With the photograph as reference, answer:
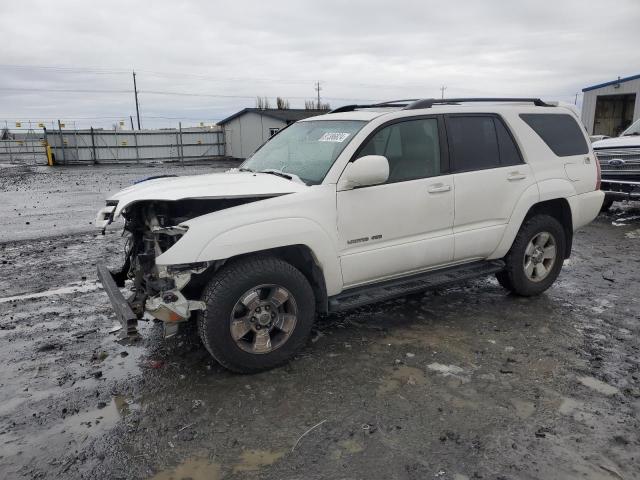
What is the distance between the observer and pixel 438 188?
177 inches

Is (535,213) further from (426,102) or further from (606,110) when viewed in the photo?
(606,110)

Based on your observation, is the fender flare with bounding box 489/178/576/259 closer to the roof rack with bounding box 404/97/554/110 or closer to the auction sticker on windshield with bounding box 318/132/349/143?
the roof rack with bounding box 404/97/554/110

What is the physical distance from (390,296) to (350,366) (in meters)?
0.68

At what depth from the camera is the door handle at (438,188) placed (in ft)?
14.6

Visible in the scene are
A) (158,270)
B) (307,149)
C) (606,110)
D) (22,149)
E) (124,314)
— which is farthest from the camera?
(22,149)

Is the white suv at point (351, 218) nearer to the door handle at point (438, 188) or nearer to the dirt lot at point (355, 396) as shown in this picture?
the door handle at point (438, 188)

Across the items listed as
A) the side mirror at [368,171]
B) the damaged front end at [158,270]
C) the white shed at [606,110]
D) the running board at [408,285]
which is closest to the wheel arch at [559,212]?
the running board at [408,285]

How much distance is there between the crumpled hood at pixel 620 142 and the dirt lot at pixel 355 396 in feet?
18.3

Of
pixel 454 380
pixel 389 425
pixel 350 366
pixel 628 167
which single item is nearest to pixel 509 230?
pixel 454 380

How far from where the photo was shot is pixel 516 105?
5359 millimetres

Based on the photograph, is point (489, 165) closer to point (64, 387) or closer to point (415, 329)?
point (415, 329)

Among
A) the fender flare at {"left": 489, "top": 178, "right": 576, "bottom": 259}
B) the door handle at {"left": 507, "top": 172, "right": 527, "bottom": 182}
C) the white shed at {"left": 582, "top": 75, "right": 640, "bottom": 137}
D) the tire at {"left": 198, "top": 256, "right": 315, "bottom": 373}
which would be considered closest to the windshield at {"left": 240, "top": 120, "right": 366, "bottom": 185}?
the tire at {"left": 198, "top": 256, "right": 315, "bottom": 373}

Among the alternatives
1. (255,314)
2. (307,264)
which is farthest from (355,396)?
(307,264)

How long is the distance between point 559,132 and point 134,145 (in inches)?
1270
